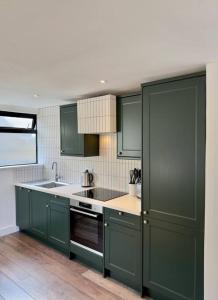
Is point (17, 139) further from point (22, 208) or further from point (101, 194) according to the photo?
point (101, 194)

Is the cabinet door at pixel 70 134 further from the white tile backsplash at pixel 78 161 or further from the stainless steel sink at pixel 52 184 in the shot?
the stainless steel sink at pixel 52 184

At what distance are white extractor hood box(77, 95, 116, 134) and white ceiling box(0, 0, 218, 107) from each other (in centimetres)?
50

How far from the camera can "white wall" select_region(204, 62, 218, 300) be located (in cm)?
178

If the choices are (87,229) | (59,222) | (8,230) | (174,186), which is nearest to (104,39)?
(174,186)

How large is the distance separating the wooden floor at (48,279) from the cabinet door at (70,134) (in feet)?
5.05

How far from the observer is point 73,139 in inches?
135

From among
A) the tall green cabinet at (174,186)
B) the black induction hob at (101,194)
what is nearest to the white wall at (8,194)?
the black induction hob at (101,194)

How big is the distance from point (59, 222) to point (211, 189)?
85.9 inches

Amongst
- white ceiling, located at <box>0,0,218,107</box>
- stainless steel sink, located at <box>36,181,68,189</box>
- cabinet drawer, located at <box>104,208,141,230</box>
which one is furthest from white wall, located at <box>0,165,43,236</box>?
cabinet drawer, located at <box>104,208,141,230</box>

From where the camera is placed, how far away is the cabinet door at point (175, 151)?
192 cm

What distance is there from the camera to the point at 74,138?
3.41 meters

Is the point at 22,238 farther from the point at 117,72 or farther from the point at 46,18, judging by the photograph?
the point at 46,18

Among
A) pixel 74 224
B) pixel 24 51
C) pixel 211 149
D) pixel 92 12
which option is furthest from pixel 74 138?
pixel 92 12

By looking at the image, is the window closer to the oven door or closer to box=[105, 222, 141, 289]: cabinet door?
the oven door
